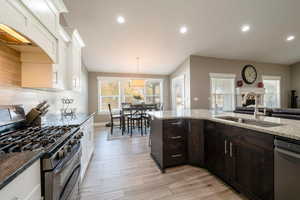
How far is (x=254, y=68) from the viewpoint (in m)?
6.06

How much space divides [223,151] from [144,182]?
1203mm

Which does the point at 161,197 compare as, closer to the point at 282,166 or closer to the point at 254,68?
the point at 282,166

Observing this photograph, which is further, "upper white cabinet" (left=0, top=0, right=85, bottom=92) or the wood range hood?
the wood range hood

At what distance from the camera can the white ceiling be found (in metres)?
2.96

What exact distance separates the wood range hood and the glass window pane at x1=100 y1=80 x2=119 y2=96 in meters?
4.48

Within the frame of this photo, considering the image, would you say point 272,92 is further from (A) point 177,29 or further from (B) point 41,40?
(B) point 41,40

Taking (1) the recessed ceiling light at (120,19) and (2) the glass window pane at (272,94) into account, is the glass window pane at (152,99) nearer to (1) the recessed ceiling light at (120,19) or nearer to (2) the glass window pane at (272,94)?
A: (1) the recessed ceiling light at (120,19)

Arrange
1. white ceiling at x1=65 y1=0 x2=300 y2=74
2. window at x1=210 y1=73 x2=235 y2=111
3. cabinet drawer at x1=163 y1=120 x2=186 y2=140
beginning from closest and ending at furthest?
cabinet drawer at x1=163 y1=120 x2=186 y2=140
white ceiling at x1=65 y1=0 x2=300 y2=74
window at x1=210 y1=73 x2=235 y2=111

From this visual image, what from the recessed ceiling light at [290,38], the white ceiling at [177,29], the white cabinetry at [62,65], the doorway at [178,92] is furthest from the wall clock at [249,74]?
the white cabinetry at [62,65]

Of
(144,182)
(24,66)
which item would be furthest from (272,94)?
(24,66)

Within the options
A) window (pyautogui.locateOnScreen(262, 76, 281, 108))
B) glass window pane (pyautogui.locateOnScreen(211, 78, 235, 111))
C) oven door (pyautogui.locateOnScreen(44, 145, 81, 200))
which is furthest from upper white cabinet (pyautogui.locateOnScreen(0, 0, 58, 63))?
window (pyautogui.locateOnScreen(262, 76, 281, 108))

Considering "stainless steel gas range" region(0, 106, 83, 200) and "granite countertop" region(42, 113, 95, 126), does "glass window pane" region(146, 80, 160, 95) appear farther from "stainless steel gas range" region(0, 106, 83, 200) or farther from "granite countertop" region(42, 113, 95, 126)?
"stainless steel gas range" region(0, 106, 83, 200)

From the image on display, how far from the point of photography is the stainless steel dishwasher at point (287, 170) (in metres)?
1.09

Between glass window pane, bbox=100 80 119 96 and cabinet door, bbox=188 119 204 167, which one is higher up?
glass window pane, bbox=100 80 119 96
